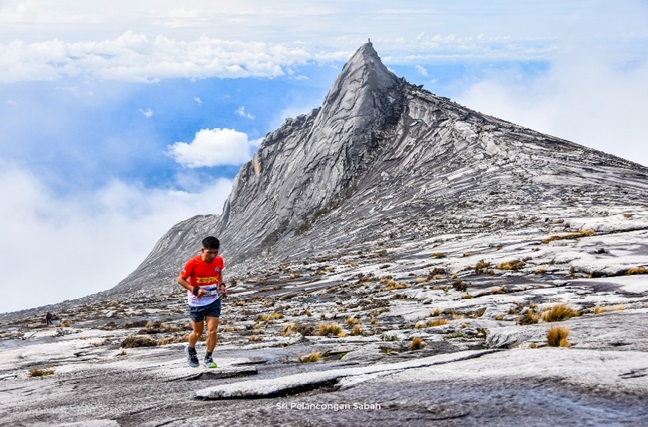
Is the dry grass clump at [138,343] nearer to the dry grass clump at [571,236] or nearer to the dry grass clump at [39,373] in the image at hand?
the dry grass clump at [39,373]

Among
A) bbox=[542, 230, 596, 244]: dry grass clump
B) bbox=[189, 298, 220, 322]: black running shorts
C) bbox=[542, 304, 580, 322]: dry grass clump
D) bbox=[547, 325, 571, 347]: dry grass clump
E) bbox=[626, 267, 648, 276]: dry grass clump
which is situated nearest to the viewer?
bbox=[547, 325, 571, 347]: dry grass clump

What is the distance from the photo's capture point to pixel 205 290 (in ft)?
37.2

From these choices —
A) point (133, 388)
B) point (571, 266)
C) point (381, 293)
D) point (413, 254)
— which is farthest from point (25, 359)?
point (413, 254)

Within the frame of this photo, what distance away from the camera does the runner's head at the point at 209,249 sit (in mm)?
11375

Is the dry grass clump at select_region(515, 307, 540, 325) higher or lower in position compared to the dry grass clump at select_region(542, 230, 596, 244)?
lower

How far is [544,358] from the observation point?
27.8 ft

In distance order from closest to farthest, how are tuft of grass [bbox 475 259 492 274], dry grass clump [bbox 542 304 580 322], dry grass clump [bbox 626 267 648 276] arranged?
1. dry grass clump [bbox 542 304 580 322]
2. dry grass clump [bbox 626 267 648 276]
3. tuft of grass [bbox 475 259 492 274]

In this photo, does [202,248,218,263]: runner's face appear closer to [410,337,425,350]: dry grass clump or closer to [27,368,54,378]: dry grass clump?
[410,337,425,350]: dry grass clump

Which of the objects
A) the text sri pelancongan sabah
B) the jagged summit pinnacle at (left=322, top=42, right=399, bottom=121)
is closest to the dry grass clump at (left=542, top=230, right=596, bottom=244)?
the text sri pelancongan sabah

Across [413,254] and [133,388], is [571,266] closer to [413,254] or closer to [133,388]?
[413,254]

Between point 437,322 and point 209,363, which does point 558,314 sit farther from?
point 209,363

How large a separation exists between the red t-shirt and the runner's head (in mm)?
129

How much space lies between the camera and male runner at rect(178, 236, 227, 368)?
1141 cm

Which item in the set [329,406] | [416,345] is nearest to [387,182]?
Answer: [416,345]
